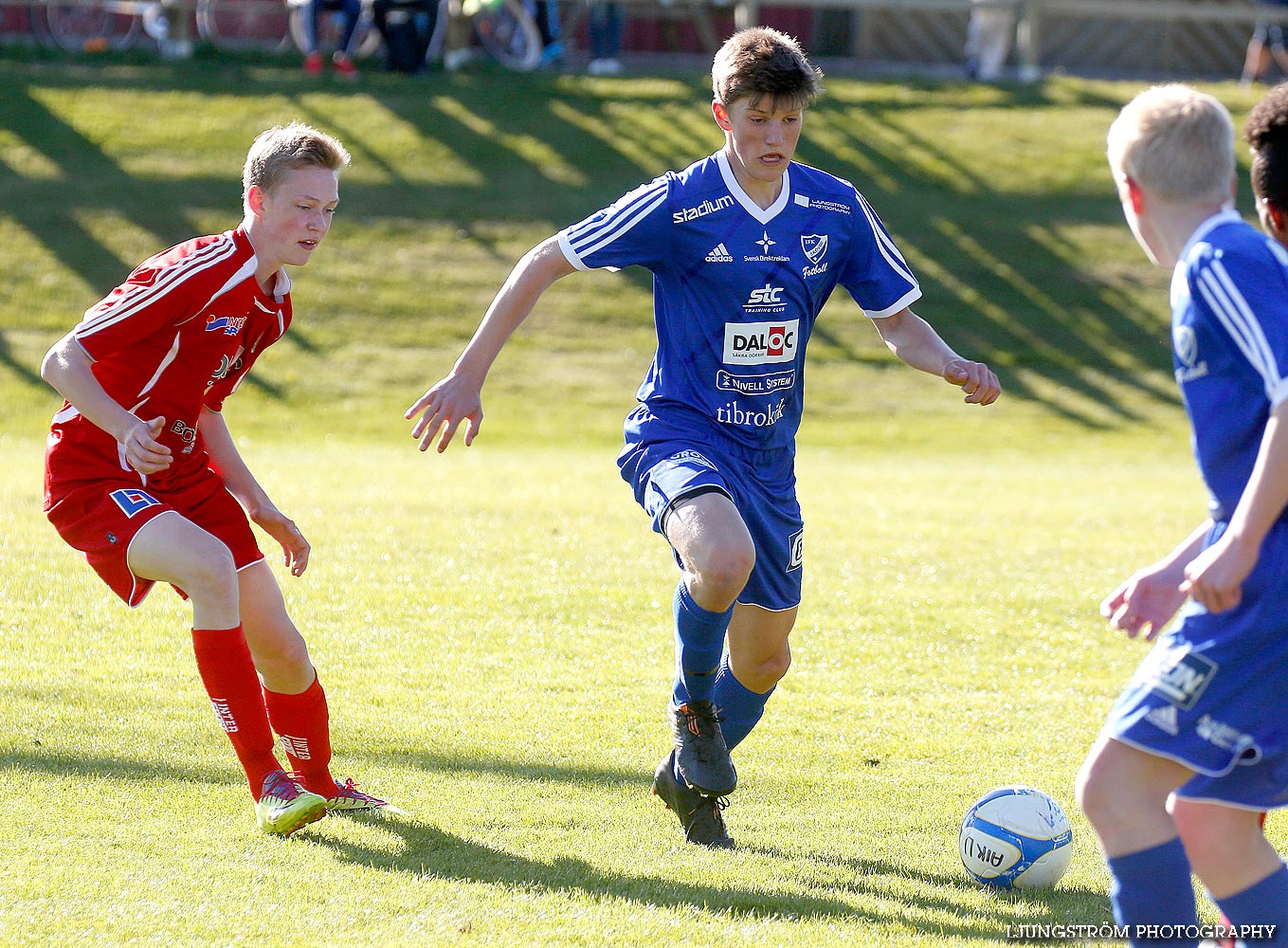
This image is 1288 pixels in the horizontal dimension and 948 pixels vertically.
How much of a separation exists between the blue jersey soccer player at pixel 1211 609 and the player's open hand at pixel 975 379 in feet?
3.61

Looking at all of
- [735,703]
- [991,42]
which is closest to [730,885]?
[735,703]

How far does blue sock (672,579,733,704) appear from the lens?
3.90m

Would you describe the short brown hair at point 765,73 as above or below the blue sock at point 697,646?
above

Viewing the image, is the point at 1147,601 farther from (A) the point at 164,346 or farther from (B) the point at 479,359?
(A) the point at 164,346

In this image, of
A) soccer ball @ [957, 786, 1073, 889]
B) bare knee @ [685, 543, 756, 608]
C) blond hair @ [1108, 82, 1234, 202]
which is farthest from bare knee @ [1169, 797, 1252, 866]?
bare knee @ [685, 543, 756, 608]

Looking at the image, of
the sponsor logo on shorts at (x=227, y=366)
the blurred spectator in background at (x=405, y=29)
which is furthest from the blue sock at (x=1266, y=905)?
the blurred spectator in background at (x=405, y=29)

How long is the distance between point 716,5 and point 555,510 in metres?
15.4

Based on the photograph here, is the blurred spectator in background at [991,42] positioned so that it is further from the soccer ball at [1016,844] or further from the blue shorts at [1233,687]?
the blue shorts at [1233,687]

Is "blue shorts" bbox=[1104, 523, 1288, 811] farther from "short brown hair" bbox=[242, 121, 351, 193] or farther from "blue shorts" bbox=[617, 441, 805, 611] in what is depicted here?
"short brown hair" bbox=[242, 121, 351, 193]

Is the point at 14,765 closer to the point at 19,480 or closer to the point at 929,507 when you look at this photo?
the point at 19,480

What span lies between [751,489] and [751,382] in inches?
12.2

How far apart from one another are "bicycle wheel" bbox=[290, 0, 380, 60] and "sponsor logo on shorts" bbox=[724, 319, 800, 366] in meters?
17.1

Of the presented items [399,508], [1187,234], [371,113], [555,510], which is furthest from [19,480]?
[371,113]

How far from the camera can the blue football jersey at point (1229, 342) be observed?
2502 millimetres
